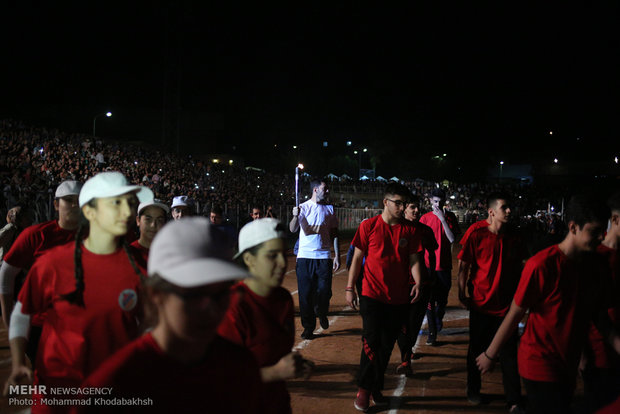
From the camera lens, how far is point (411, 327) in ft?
22.0

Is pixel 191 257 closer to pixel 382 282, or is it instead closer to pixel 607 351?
pixel 607 351

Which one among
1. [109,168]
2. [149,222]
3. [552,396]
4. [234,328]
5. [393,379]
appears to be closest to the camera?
[234,328]

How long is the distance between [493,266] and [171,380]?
4401mm

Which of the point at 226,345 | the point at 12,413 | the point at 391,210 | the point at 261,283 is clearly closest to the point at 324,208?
the point at 391,210

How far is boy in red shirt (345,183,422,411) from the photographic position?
5.21m

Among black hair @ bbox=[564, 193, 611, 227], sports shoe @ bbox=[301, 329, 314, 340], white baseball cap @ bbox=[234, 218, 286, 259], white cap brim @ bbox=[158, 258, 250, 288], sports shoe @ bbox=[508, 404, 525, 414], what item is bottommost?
sports shoe @ bbox=[508, 404, 525, 414]

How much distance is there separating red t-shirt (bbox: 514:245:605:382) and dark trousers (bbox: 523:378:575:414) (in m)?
0.04

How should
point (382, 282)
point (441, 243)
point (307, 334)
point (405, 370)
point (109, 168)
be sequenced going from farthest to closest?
1. point (109, 168)
2. point (441, 243)
3. point (307, 334)
4. point (405, 370)
5. point (382, 282)

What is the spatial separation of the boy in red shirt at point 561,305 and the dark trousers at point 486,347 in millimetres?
1801

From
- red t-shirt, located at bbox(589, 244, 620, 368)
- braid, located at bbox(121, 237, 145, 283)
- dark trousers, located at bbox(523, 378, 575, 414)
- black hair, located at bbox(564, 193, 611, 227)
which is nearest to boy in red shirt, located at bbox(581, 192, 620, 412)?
red t-shirt, located at bbox(589, 244, 620, 368)

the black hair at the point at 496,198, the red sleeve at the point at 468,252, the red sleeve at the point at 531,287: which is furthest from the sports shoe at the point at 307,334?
the red sleeve at the point at 531,287

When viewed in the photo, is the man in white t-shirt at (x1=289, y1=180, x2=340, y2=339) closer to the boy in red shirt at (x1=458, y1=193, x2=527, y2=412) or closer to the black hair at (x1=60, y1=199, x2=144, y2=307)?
the boy in red shirt at (x1=458, y1=193, x2=527, y2=412)

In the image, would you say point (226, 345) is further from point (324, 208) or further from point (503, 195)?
point (324, 208)

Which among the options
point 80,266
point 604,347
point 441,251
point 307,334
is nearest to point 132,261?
point 80,266
